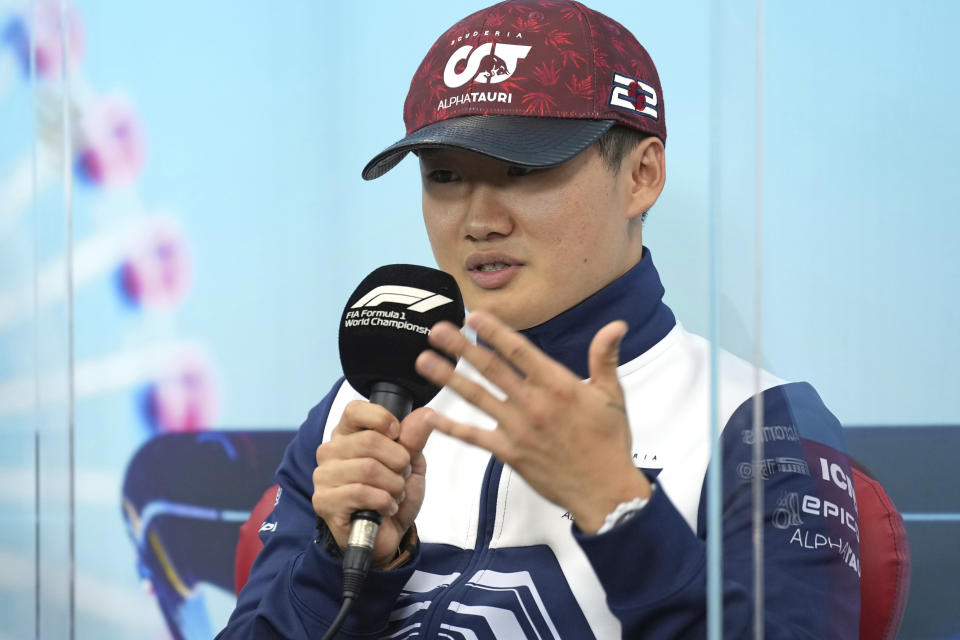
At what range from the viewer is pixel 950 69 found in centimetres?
68

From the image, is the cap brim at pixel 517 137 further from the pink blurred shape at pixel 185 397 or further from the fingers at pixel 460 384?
the pink blurred shape at pixel 185 397

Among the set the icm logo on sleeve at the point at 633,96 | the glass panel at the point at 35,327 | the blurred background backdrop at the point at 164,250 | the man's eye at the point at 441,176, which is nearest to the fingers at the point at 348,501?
the man's eye at the point at 441,176

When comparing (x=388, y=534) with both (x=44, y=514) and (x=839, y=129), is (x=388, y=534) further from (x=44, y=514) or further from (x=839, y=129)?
(x=44, y=514)

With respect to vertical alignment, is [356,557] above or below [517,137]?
below

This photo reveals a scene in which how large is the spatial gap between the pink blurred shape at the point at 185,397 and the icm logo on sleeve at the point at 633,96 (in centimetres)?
113

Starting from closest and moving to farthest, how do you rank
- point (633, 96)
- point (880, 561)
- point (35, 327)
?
point (880, 561), point (633, 96), point (35, 327)

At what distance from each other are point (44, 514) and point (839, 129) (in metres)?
1.69

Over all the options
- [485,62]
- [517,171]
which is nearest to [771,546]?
[517,171]

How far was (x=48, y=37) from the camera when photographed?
1987 millimetres

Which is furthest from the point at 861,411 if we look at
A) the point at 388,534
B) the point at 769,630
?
the point at 388,534

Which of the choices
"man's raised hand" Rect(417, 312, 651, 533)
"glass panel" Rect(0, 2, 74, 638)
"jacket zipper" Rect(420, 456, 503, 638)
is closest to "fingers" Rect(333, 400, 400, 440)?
"man's raised hand" Rect(417, 312, 651, 533)

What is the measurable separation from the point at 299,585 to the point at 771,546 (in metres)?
0.57

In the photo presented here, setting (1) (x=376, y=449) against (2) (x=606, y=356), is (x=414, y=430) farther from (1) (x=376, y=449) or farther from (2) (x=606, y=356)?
(2) (x=606, y=356)

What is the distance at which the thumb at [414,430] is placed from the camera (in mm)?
944
